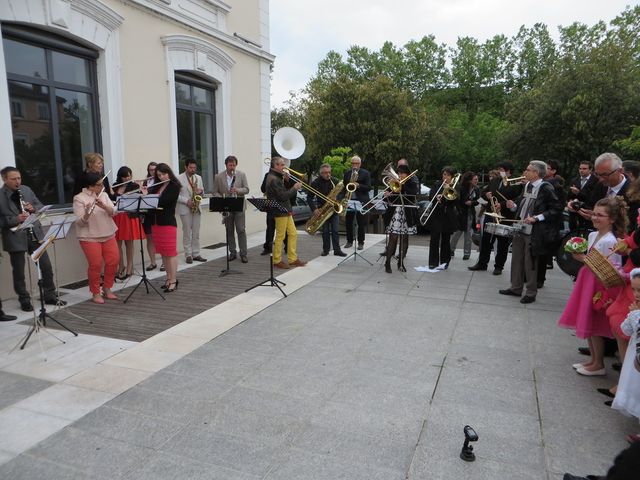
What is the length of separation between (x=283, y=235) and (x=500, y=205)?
3.62m

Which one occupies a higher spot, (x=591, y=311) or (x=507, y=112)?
(x=507, y=112)

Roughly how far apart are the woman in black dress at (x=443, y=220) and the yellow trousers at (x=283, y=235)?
2440 mm

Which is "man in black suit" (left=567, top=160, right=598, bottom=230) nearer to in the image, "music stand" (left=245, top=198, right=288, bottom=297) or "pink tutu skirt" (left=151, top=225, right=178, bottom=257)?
"music stand" (left=245, top=198, right=288, bottom=297)

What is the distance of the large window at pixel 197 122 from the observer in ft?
30.3

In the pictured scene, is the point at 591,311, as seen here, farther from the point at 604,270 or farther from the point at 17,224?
the point at 17,224

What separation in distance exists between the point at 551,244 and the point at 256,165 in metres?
7.56

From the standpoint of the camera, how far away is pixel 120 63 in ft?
24.5

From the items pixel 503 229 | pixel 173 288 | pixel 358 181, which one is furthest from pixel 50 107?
pixel 503 229

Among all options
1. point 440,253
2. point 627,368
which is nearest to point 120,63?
point 440,253

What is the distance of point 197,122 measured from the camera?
9.78 metres

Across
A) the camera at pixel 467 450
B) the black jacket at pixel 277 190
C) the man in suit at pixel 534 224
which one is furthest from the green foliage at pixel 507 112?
the camera at pixel 467 450

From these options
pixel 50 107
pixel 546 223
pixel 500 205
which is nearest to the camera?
pixel 546 223

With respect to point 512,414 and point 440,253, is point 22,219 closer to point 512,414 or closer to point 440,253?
point 512,414

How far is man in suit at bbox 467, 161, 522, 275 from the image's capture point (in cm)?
720
